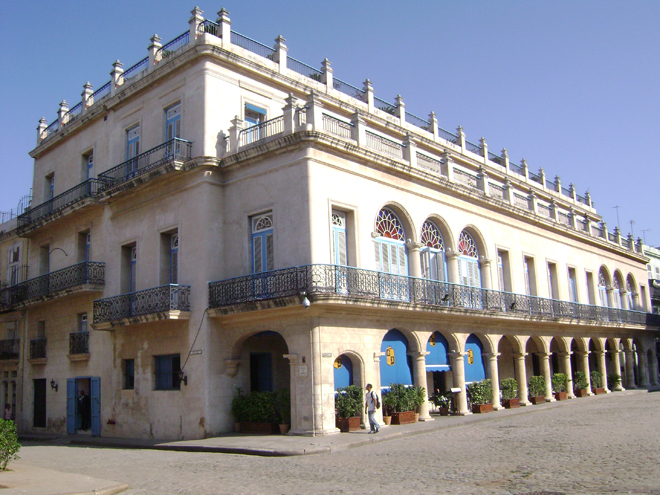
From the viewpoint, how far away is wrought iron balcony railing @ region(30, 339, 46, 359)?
2539cm

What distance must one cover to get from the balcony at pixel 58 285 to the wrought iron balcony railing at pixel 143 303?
55.9 inches

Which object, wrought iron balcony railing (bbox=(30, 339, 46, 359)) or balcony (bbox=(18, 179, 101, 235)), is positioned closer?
balcony (bbox=(18, 179, 101, 235))

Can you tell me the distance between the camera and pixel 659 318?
38.4m

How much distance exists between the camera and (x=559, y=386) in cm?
2731

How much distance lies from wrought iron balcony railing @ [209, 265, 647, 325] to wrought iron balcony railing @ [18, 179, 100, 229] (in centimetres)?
790

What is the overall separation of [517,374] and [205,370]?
531 inches

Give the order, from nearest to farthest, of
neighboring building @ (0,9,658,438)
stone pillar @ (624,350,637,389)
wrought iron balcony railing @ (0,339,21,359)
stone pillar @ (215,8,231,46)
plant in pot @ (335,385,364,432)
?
plant in pot @ (335,385,364,432)
neighboring building @ (0,9,658,438)
stone pillar @ (215,8,231,46)
wrought iron balcony railing @ (0,339,21,359)
stone pillar @ (624,350,637,389)

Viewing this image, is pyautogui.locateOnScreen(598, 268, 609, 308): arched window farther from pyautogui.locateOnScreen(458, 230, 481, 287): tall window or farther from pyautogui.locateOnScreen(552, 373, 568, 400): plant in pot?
pyautogui.locateOnScreen(458, 230, 481, 287): tall window

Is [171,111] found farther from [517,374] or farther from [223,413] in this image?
[517,374]

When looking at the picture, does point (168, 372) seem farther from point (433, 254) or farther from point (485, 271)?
point (485, 271)

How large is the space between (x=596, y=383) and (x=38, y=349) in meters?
25.8

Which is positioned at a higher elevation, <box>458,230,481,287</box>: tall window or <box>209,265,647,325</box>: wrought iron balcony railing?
<box>458,230,481,287</box>: tall window

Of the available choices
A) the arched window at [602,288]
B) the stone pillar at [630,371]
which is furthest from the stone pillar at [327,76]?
the stone pillar at [630,371]

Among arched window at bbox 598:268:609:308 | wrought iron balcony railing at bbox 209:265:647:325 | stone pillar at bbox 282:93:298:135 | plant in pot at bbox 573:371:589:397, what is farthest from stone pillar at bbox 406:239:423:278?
arched window at bbox 598:268:609:308
